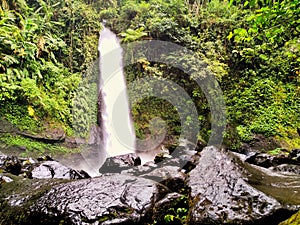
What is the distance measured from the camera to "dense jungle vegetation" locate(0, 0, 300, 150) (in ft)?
31.7

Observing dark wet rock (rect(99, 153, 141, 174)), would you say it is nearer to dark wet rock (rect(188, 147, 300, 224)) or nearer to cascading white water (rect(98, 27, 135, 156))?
cascading white water (rect(98, 27, 135, 156))

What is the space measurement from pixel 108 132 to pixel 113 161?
3.92m

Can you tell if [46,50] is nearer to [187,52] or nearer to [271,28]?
[187,52]

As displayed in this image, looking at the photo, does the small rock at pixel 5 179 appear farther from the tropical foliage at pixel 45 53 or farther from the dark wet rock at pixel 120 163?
the tropical foliage at pixel 45 53

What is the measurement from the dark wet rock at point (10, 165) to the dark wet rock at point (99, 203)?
284 cm

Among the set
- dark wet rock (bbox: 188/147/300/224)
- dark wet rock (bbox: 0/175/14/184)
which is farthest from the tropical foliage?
dark wet rock (bbox: 188/147/300/224)

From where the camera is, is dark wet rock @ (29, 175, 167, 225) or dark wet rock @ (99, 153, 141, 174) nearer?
dark wet rock @ (29, 175, 167, 225)

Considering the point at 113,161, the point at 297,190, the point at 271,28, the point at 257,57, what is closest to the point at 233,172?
the point at 297,190

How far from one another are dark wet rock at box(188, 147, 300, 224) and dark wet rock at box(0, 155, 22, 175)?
13.7 feet

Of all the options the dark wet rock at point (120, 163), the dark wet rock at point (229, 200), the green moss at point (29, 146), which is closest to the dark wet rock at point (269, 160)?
the dark wet rock at point (229, 200)

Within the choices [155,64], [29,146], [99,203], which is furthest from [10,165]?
[155,64]

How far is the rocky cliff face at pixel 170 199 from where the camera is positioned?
89.3 inches

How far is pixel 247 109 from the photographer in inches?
441

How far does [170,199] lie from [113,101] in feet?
33.5
